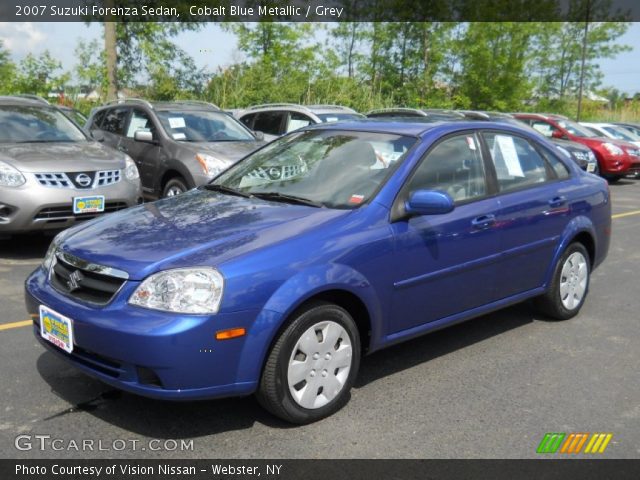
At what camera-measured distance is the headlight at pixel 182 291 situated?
312cm

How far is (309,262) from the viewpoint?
341cm

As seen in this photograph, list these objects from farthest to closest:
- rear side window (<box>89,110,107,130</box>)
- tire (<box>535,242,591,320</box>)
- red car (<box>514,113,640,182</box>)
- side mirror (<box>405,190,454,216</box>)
→ red car (<box>514,113,640,182</box>) < rear side window (<box>89,110,107,130</box>) < tire (<box>535,242,591,320</box>) < side mirror (<box>405,190,454,216</box>)

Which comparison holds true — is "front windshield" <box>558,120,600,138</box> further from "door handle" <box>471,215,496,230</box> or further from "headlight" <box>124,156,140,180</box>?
"door handle" <box>471,215,496,230</box>

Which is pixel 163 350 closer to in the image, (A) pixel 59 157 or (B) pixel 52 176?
(B) pixel 52 176

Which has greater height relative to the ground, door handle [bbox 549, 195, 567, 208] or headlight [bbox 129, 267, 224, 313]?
door handle [bbox 549, 195, 567, 208]

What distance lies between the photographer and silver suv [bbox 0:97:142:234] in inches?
264

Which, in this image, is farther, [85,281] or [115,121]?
[115,121]

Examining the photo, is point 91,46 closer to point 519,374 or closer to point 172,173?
point 172,173

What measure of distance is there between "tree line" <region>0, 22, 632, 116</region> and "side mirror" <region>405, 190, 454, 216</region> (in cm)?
1720

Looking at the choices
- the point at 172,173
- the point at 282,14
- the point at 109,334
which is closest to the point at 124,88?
the point at 282,14

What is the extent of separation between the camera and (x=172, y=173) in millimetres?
9094

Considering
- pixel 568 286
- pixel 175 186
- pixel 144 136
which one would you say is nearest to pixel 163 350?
pixel 568 286

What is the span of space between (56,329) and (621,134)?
1898 centimetres

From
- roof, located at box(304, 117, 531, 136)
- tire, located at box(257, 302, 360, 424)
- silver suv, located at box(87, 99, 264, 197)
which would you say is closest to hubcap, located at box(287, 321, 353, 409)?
tire, located at box(257, 302, 360, 424)
